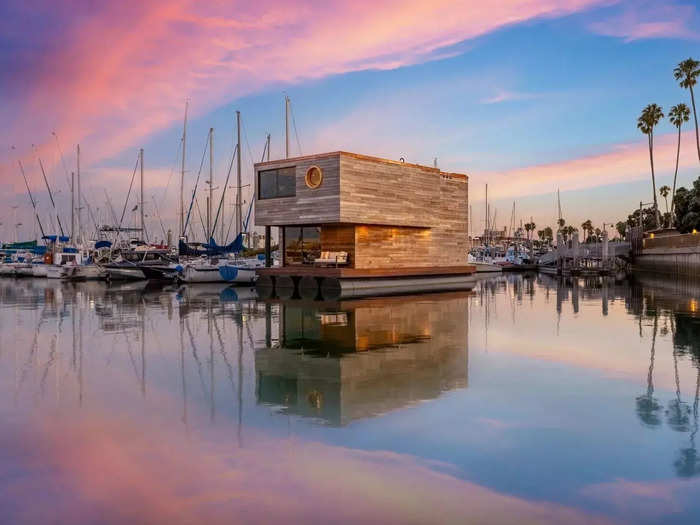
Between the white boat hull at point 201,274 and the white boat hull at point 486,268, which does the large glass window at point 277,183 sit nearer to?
the white boat hull at point 201,274

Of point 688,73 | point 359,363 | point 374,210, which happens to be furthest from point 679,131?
point 359,363

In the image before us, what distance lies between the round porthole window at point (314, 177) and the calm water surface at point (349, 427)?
16548mm

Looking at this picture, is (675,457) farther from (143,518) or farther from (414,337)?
(414,337)

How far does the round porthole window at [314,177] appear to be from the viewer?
30.8m

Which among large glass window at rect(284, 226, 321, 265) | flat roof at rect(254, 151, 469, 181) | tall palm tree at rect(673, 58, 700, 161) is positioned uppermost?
tall palm tree at rect(673, 58, 700, 161)

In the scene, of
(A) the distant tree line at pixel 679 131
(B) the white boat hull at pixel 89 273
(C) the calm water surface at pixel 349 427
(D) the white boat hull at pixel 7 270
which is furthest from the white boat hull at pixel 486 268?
(C) the calm water surface at pixel 349 427

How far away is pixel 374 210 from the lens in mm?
32062

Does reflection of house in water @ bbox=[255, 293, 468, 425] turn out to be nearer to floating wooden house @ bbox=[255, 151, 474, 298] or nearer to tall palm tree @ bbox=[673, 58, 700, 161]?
floating wooden house @ bbox=[255, 151, 474, 298]

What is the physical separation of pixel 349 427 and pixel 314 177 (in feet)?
81.9

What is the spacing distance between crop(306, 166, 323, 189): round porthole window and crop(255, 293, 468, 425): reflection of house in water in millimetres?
12080

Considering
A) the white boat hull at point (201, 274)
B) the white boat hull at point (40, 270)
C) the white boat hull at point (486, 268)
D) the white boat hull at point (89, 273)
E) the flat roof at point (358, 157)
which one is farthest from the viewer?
the white boat hull at point (486, 268)

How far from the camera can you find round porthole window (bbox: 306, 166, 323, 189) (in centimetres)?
3076

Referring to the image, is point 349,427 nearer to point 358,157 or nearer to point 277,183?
point 358,157

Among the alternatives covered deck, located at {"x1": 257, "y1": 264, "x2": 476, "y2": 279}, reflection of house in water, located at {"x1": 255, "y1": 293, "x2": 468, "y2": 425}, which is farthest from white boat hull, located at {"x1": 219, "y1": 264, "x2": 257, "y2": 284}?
reflection of house in water, located at {"x1": 255, "y1": 293, "x2": 468, "y2": 425}
